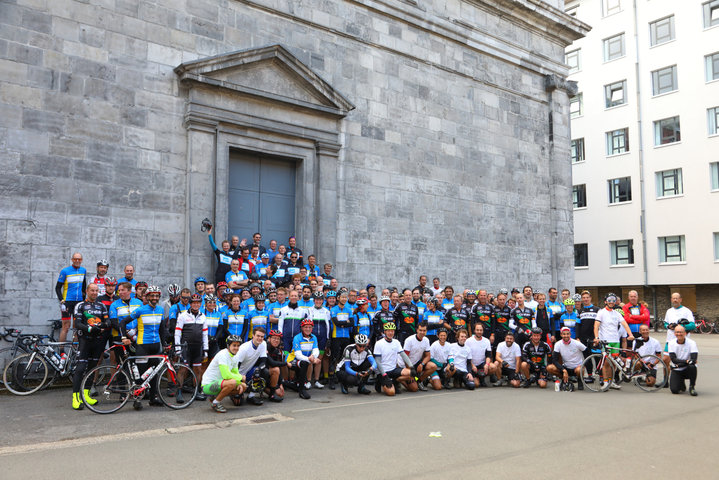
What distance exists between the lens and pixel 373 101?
16.1 metres

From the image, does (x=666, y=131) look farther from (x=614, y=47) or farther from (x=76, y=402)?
(x=76, y=402)

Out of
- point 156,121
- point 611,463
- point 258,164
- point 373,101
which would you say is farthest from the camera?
point 373,101

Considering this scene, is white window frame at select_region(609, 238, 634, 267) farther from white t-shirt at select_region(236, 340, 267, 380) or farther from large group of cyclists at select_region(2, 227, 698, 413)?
white t-shirt at select_region(236, 340, 267, 380)

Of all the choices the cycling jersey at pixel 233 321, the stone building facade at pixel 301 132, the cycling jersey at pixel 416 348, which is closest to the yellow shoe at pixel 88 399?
the cycling jersey at pixel 233 321

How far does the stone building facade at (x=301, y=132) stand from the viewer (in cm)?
1109

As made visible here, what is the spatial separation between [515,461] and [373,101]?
11624 millimetres

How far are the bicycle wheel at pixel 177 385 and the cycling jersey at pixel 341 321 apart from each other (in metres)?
3.26

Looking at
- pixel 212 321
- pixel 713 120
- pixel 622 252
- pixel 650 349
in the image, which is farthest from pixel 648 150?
pixel 212 321

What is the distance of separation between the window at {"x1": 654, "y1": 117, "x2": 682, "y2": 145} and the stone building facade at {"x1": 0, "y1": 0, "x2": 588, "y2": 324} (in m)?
13.8

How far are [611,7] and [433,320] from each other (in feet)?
100

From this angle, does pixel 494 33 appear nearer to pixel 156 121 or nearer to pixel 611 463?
Result: pixel 156 121

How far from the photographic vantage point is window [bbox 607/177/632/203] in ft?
111

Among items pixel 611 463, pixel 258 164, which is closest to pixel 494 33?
pixel 258 164

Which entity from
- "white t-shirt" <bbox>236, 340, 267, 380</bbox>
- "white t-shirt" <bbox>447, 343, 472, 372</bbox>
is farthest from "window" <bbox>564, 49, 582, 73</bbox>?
"white t-shirt" <bbox>236, 340, 267, 380</bbox>
